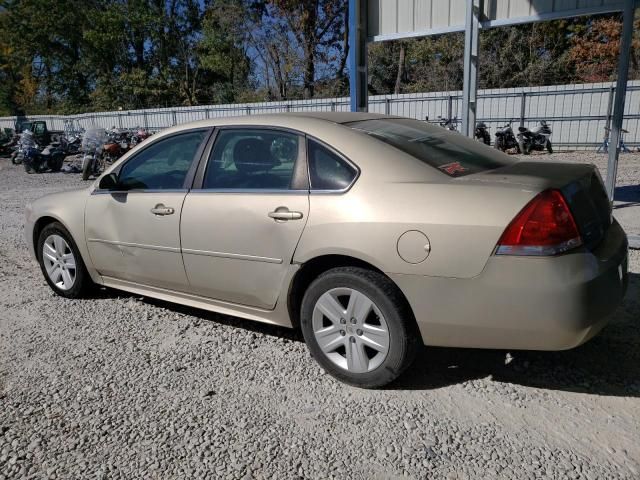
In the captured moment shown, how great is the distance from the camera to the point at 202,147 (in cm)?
374

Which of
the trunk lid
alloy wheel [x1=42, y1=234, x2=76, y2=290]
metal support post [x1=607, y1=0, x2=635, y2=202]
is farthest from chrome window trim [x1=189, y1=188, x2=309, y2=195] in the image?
metal support post [x1=607, y1=0, x2=635, y2=202]

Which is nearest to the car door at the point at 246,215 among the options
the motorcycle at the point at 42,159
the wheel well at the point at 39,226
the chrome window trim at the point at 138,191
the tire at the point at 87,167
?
the chrome window trim at the point at 138,191

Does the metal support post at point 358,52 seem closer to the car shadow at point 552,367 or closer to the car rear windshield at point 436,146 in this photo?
the car rear windshield at point 436,146

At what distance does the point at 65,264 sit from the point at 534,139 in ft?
50.2

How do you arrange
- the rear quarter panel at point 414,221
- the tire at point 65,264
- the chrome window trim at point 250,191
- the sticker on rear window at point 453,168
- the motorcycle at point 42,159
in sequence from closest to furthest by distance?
the rear quarter panel at point 414,221 → the sticker on rear window at point 453,168 → the chrome window trim at point 250,191 → the tire at point 65,264 → the motorcycle at point 42,159

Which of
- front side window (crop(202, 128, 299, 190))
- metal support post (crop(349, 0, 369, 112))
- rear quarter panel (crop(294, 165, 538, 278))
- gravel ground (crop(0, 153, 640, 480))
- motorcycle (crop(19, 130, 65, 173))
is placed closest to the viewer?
gravel ground (crop(0, 153, 640, 480))

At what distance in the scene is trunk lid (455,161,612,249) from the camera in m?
2.63

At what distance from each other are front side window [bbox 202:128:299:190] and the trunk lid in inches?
42.7

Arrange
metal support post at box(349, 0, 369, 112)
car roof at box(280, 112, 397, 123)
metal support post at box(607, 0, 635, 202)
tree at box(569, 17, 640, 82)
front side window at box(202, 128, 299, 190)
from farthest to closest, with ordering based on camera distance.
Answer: tree at box(569, 17, 640, 82)
metal support post at box(349, 0, 369, 112)
metal support post at box(607, 0, 635, 202)
car roof at box(280, 112, 397, 123)
front side window at box(202, 128, 299, 190)

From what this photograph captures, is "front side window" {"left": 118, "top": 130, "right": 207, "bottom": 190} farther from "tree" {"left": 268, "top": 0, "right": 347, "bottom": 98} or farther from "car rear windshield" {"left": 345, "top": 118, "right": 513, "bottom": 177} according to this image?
"tree" {"left": 268, "top": 0, "right": 347, "bottom": 98}

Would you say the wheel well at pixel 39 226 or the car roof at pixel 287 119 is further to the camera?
the wheel well at pixel 39 226

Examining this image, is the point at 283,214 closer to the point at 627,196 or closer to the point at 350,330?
the point at 350,330

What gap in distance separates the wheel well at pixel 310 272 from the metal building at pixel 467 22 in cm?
496

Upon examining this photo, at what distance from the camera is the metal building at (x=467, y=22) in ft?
21.0
